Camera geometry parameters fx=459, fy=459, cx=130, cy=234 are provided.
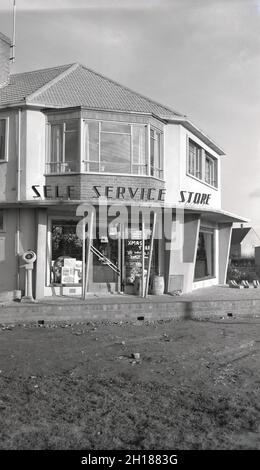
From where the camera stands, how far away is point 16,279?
14.7 m

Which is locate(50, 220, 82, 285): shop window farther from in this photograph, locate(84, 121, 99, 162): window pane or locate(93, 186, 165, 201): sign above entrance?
locate(84, 121, 99, 162): window pane

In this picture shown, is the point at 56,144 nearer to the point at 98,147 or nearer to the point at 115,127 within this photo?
the point at 98,147

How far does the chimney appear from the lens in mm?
17828

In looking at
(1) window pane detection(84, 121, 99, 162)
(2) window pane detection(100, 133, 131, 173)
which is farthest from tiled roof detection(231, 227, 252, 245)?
(1) window pane detection(84, 121, 99, 162)

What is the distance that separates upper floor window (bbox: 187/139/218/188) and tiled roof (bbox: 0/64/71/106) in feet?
19.2

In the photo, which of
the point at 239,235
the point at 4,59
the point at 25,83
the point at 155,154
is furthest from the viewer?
the point at 239,235

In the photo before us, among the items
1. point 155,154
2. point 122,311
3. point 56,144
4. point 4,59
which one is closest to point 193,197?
point 155,154

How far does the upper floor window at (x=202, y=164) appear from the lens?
1805 cm

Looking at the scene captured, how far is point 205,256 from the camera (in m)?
19.9

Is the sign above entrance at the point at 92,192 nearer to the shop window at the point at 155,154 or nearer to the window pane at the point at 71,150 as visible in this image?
the window pane at the point at 71,150

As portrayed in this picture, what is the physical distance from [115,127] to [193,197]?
4.07 metres

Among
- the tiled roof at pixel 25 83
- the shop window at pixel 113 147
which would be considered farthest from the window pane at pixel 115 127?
the tiled roof at pixel 25 83

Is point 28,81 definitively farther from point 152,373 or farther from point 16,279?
point 152,373
